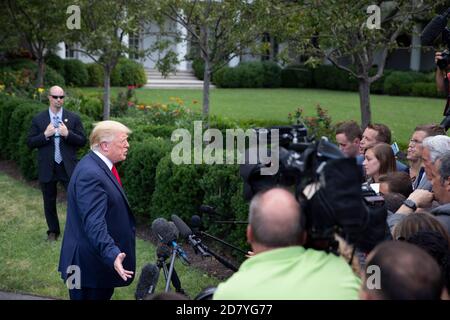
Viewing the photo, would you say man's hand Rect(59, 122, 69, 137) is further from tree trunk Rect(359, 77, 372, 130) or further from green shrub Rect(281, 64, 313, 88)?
green shrub Rect(281, 64, 313, 88)

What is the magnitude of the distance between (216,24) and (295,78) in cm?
2586

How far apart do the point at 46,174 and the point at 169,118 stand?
5.27 metres

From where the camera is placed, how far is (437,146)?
4855 millimetres

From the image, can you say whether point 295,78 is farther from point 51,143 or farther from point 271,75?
point 51,143

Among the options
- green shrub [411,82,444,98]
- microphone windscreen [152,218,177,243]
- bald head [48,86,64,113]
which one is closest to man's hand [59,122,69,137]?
bald head [48,86,64,113]

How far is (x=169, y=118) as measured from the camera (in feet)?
43.3

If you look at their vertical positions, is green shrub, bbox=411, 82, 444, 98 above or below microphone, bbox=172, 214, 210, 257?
above

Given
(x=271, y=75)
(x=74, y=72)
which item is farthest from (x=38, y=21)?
(x=271, y=75)

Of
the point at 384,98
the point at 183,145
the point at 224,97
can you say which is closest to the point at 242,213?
the point at 183,145

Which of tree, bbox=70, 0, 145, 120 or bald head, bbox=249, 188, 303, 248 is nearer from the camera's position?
bald head, bbox=249, 188, 303, 248

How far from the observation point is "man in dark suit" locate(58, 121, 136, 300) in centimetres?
464

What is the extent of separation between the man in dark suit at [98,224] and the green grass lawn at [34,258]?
159 cm

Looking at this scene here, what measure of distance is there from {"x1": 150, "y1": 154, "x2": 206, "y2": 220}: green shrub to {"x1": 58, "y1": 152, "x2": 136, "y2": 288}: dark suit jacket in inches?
105
